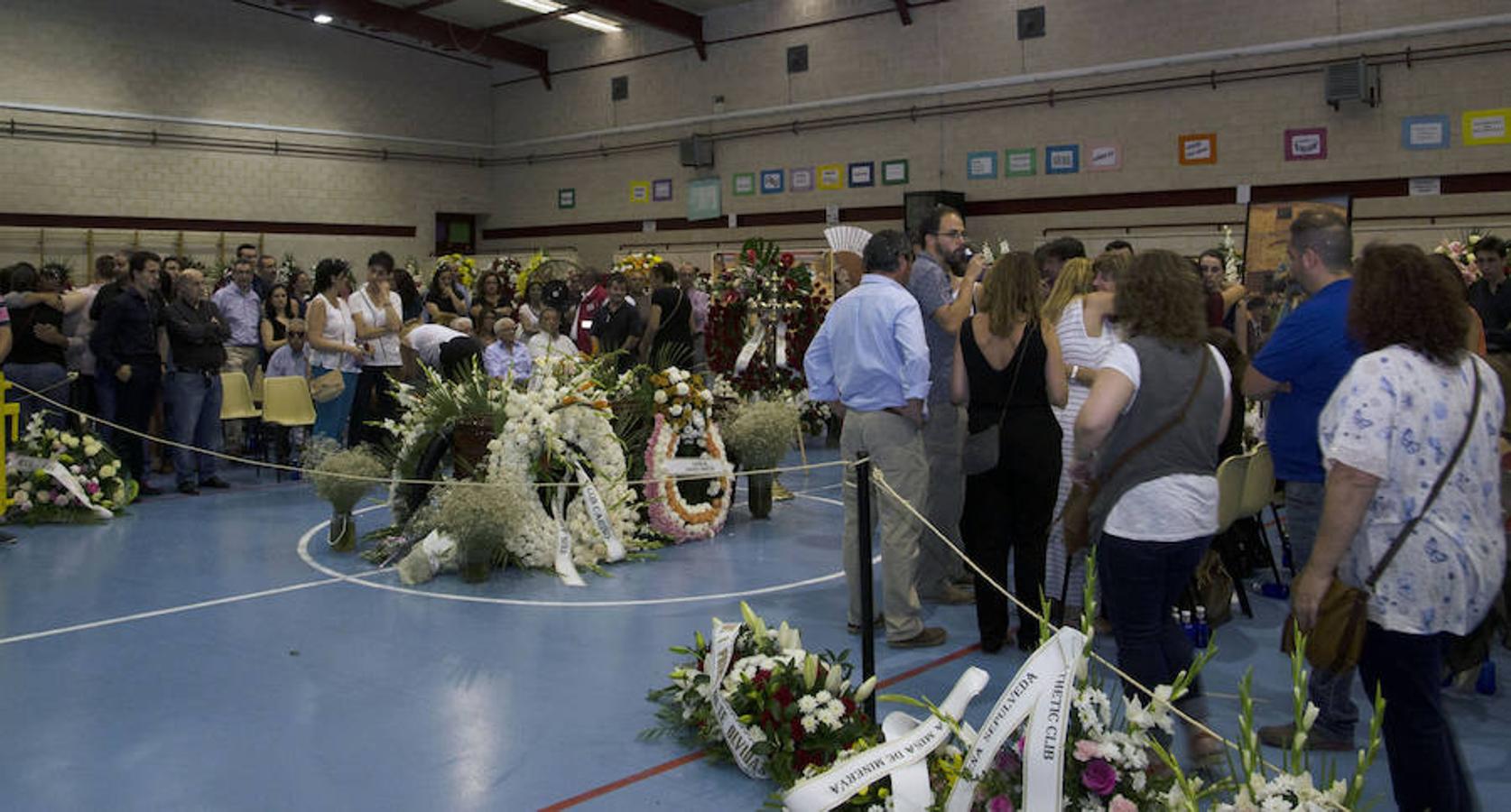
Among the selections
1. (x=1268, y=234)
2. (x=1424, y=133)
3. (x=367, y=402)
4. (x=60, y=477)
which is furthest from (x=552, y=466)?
(x=1424, y=133)

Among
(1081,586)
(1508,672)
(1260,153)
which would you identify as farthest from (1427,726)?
(1260,153)

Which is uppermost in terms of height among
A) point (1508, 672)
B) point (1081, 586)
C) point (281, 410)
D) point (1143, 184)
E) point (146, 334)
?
point (1143, 184)

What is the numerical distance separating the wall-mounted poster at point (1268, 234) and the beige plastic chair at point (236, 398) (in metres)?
10.0

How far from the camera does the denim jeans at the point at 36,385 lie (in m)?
8.60

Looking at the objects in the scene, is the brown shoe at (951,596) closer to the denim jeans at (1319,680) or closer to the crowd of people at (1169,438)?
the crowd of people at (1169,438)

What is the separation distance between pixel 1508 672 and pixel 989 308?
244 centimetres

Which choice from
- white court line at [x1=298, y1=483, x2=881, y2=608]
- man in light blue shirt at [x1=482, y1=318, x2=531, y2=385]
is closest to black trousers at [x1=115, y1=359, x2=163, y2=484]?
man in light blue shirt at [x1=482, y1=318, x2=531, y2=385]

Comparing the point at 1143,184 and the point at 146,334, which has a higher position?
the point at 1143,184

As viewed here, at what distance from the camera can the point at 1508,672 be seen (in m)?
4.71

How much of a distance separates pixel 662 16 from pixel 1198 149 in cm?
812

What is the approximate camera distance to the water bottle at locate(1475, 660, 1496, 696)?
14.5ft

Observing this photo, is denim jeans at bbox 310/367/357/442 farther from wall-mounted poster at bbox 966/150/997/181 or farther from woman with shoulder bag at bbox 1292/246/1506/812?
wall-mounted poster at bbox 966/150/997/181

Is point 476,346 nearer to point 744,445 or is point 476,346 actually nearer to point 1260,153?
point 744,445

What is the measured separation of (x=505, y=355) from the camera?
8.43m
